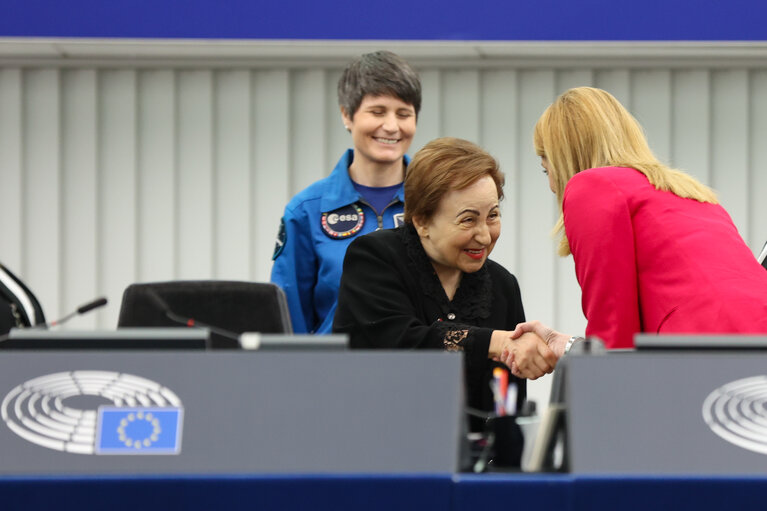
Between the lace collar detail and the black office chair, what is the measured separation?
0.34 metres

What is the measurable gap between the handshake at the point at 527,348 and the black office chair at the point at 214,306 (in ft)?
1.66

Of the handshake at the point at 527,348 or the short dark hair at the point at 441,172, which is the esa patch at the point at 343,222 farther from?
the handshake at the point at 527,348

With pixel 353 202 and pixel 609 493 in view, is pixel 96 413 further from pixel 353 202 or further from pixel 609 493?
pixel 353 202

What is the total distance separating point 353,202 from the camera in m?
2.94

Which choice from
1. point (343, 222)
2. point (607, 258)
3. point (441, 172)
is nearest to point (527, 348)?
point (607, 258)

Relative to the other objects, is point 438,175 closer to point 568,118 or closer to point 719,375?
point 568,118

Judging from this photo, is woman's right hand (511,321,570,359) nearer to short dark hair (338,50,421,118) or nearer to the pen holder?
the pen holder

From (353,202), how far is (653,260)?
108cm

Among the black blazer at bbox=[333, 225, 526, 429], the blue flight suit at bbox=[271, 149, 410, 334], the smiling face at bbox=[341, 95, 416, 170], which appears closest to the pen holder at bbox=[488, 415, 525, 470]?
the black blazer at bbox=[333, 225, 526, 429]

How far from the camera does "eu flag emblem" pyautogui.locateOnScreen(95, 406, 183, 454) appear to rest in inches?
46.6

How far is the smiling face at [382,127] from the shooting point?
2.92 meters

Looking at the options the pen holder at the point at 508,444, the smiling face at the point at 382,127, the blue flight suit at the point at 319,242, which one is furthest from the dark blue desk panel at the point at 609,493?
the smiling face at the point at 382,127

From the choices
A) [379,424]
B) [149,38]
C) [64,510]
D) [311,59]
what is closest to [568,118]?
[379,424]

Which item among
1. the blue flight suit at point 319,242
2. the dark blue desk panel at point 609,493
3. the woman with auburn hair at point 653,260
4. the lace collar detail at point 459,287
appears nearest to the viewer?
the dark blue desk panel at point 609,493
